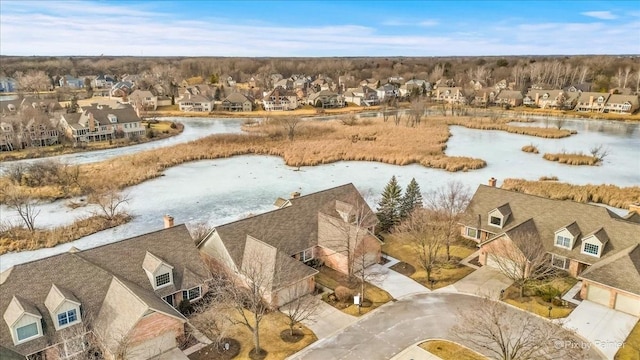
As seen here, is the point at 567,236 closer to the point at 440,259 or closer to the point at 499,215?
the point at 499,215

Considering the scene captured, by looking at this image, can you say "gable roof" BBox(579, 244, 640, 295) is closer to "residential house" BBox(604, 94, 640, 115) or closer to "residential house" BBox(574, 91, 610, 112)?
"residential house" BBox(604, 94, 640, 115)

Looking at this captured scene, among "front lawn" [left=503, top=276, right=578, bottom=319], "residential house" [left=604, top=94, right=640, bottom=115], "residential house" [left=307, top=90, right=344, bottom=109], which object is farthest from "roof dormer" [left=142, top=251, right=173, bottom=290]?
"residential house" [left=604, top=94, right=640, bottom=115]

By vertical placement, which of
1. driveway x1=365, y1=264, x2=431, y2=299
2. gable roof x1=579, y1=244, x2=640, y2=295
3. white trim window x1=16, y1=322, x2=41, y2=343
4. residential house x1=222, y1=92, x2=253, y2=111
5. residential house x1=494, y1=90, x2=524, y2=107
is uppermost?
residential house x1=494, y1=90, x2=524, y2=107

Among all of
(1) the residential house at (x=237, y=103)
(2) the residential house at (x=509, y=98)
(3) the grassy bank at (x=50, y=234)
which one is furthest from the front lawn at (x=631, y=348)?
(2) the residential house at (x=509, y=98)

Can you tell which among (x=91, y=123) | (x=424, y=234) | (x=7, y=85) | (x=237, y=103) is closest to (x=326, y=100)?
(x=237, y=103)

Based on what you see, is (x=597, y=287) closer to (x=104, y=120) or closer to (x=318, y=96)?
(x=104, y=120)

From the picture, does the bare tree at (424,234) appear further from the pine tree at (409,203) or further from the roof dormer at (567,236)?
the roof dormer at (567,236)
